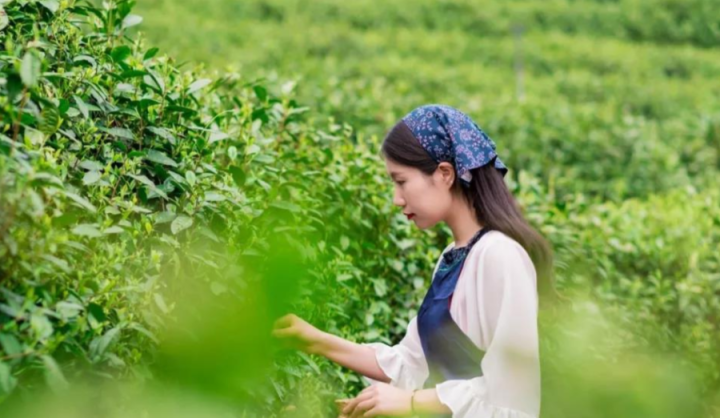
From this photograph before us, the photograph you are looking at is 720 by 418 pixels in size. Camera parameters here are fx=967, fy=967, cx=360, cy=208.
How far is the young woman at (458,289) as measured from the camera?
1.92 meters

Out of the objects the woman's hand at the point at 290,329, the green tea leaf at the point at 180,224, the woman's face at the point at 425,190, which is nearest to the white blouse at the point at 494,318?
the woman's face at the point at 425,190

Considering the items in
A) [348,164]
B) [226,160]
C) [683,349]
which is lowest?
[683,349]

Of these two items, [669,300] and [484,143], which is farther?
[669,300]

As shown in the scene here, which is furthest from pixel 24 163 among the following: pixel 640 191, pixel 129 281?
pixel 640 191

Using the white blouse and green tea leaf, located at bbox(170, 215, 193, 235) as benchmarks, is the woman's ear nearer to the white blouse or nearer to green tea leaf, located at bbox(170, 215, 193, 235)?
the white blouse

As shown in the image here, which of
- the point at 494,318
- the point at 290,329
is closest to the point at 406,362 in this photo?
the point at 494,318

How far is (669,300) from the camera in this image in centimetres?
440

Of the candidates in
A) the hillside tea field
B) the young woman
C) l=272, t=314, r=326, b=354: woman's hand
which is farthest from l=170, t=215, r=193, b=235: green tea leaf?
l=272, t=314, r=326, b=354: woman's hand

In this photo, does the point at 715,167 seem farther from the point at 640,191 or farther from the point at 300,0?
the point at 300,0

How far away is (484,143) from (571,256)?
207 cm

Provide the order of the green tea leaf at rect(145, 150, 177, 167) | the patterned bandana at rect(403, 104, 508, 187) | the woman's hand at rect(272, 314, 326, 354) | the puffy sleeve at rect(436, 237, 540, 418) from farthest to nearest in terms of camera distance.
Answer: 1. the patterned bandana at rect(403, 104, 508, 187)
2. the green tea leaf at rect(145, 150, 177, 167)
3. the puffy sleeve at rect(436, 237, 540, 418)
4. the woman's hand at rect(272, 314, 326, 354)

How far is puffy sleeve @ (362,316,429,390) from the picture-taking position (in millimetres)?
2256

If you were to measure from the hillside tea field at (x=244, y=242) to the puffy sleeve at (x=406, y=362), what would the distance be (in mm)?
168

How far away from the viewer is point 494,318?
6.42 ft
